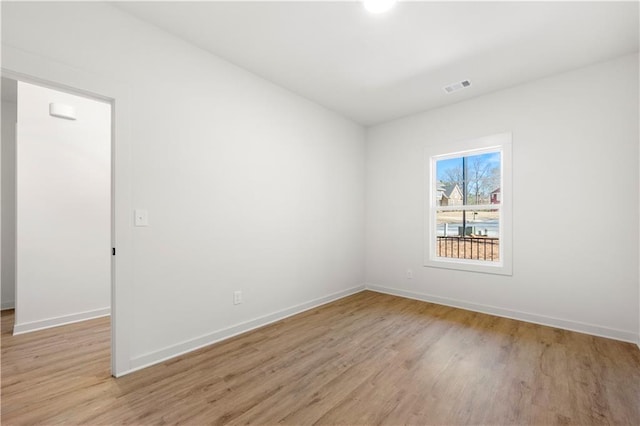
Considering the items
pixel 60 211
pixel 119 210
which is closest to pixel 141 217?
pixel 119 210

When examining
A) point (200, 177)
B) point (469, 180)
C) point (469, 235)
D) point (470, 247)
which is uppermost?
point (469, 180)

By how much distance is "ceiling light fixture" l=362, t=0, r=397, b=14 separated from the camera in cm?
203

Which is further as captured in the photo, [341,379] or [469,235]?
[469,235]

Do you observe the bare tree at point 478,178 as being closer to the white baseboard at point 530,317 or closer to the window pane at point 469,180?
the window pane at point 469,180

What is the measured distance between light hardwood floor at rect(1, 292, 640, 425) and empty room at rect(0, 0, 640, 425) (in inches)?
0.8

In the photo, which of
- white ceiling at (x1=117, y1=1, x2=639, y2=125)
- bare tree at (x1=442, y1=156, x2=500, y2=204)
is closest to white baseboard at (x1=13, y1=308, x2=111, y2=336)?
white ceiling at (x1=117, y1=1, x2=639, y2=125)

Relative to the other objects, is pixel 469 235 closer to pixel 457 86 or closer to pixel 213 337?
pixel 457 86

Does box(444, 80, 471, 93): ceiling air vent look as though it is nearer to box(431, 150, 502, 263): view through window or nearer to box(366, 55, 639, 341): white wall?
box(366, 55, 639, 341): white wall

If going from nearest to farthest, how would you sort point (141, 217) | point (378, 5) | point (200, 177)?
point (378, 5) → point (141, 217) → point (200, 177)

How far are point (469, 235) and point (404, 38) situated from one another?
2745 millimetres

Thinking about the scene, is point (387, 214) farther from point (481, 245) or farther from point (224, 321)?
point (224, 321)

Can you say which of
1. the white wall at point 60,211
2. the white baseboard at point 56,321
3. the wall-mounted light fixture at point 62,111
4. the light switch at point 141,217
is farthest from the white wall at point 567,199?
the wall-mounted light fixture at point 62,111

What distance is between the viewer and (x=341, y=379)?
207cm

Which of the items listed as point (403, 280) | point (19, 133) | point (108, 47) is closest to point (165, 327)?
point (108, 47)
